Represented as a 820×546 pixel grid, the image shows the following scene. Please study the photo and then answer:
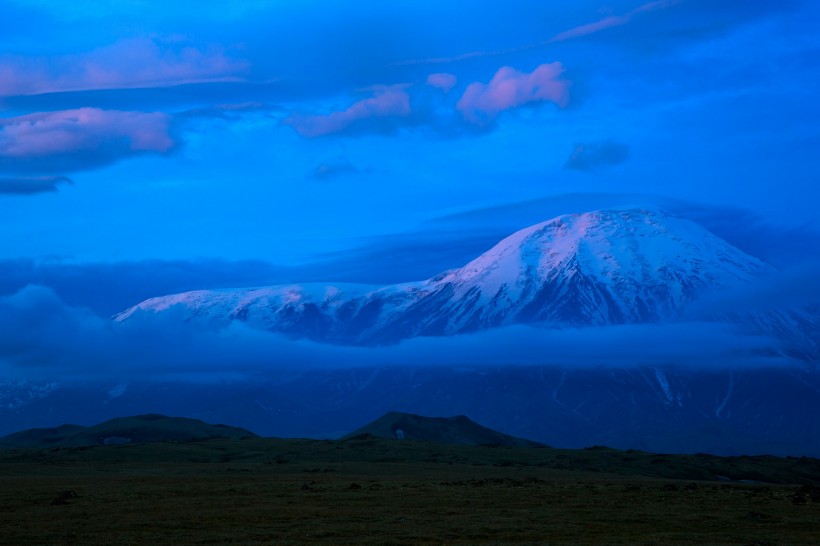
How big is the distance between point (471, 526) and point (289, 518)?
10.4 metres

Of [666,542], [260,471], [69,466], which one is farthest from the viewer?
[69,466]

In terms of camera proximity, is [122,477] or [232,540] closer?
[232,540]

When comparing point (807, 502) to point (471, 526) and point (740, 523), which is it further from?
point (471, 526)

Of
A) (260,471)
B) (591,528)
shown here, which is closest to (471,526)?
(591,528)

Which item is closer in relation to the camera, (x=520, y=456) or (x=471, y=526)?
(x=471, y=526)

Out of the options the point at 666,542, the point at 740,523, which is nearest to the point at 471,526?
the point at 666,542

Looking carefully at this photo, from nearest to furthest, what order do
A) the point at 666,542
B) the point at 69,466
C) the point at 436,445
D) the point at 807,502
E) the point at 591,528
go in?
1. the point at 666,542
2. the point at 591,528
3. the point at 807,502
4. the point at 69,466
5. the point at 436,445

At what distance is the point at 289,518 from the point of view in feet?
178

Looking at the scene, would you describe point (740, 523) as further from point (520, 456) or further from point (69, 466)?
point (520, 456)

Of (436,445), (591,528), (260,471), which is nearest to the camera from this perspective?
(591,528)

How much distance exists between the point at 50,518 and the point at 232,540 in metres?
14.9

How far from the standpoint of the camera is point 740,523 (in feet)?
166

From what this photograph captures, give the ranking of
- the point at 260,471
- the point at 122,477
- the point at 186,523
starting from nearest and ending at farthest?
the point at 186,523 < the point at 122,477 < the point at 260,471

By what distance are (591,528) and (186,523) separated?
67.1 ft
